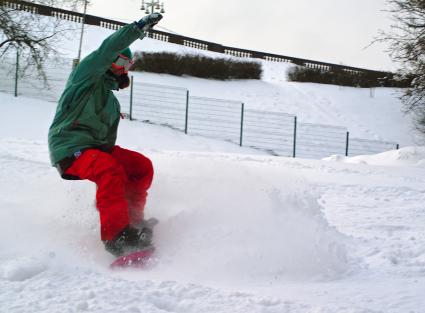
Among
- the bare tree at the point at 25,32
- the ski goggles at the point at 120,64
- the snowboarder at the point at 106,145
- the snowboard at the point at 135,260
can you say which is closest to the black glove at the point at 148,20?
the snowboarder at the point at 106,145

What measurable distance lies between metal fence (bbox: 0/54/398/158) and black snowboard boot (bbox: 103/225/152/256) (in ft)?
50.8

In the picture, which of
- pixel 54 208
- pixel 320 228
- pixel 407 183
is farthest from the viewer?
pixel 407 183

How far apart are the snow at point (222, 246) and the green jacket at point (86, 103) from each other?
2.07 ft

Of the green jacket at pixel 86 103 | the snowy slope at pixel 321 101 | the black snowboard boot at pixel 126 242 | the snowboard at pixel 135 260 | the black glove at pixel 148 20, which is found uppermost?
the snowy slope at pixel 321 101

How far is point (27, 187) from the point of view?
5.21 metres

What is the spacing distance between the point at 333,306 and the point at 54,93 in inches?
775

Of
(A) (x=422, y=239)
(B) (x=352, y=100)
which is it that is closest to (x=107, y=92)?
(A) (x=422, y=239)

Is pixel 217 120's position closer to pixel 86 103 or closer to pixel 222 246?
pixel 86 103

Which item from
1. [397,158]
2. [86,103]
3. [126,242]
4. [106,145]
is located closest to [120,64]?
[86,103]

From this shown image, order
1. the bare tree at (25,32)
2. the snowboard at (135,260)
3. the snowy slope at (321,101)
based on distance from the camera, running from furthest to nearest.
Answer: the snowy slope at (321,101), the bare tree at (25,32), the snowboard at (135,260)

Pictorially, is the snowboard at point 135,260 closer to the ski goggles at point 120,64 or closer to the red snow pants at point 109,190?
the red snow pants at point 109,190

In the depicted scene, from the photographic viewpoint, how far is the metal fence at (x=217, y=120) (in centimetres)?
2011

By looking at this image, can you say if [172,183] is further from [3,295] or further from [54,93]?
[54,93]

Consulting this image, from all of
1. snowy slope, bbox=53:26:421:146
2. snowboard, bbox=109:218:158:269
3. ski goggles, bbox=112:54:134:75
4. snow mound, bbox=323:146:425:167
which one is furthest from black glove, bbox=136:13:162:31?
snowy slope, bbox=53:26:421:146
